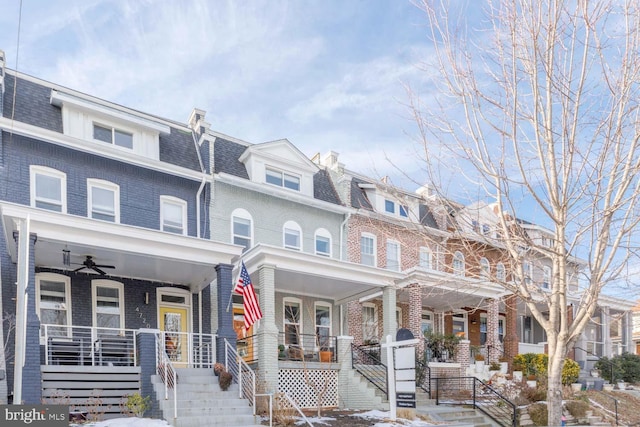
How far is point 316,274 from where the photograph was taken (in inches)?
616

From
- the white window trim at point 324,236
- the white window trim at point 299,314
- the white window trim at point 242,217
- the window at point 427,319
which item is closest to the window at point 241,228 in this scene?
the white window trim at point 242,217

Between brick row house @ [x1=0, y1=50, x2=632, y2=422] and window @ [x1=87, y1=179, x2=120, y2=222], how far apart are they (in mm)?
40

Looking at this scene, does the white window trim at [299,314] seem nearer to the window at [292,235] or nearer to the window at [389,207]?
the window at [292,235]

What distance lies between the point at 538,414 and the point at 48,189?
588 inches

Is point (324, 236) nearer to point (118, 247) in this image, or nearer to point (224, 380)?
point (224, 380)

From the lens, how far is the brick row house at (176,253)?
40.2 feet

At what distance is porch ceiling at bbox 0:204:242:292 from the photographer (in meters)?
11.7

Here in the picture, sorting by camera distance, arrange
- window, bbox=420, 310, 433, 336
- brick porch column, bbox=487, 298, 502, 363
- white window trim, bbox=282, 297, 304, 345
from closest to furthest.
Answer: white window trim, bbox=282, 297, 304, 345 < brick porch column, bbox=487, 298, 502, 363 < window, bbox=420, 310, 433, 336

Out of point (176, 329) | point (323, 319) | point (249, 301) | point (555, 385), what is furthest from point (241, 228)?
point (555, 385)

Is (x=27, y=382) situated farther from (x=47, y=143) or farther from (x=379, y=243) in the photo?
(x=379, y=243)

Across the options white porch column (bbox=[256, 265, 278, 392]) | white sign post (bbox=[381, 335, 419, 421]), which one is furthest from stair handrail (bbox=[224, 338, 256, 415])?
white sign post (bbox=[381, 335, 419, 421])

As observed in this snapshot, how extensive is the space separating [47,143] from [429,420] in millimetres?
12564

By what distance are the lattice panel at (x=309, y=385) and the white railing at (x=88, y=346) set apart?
4234mm

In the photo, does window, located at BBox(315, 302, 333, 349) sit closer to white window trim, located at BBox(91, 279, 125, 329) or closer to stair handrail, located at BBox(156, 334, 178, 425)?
white window trim, located at BBox(91, 279, 125, 329)
